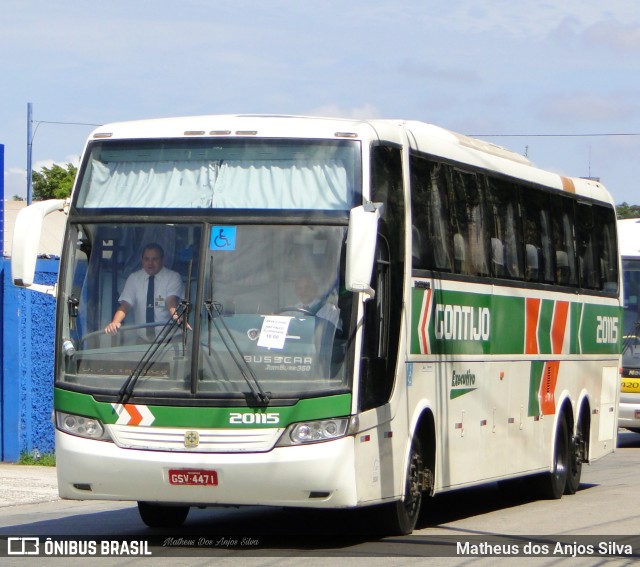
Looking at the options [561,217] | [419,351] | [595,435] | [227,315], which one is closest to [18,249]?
[227,315]

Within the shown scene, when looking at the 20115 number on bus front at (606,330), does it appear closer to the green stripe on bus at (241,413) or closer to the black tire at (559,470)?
the black tire at (559,470)

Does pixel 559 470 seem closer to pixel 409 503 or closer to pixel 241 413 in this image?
pixel 409 503

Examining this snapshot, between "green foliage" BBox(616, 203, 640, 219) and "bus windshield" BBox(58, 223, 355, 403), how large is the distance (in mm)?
57718

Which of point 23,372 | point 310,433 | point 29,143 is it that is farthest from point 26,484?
point 29,143

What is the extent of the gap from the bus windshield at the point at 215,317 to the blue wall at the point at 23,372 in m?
7.59

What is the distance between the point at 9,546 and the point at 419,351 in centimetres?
372

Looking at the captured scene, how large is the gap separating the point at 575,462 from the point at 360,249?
7.52 metres

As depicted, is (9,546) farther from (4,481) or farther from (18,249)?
(4,481)

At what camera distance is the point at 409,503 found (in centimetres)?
1111

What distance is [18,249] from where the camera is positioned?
10156mm


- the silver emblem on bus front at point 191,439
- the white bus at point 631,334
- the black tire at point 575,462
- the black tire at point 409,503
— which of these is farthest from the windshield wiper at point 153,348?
the white bus at point 631,334

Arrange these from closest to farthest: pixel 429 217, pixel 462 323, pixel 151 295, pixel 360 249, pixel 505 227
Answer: pixel 360 249 → pixel 151 295 → pixel 429 217 → pixel 462 323 → pixel 505 227

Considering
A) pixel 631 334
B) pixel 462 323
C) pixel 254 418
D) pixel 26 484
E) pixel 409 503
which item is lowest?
pixel 26 484

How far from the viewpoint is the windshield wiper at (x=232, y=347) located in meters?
9.65
